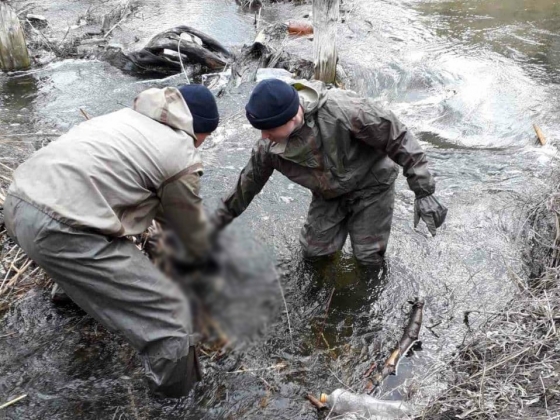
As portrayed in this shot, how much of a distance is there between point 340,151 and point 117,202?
1.58 meters

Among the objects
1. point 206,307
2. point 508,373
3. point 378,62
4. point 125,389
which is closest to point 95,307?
point 125,389

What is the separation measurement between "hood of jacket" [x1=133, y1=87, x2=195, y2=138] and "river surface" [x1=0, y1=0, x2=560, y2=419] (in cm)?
104

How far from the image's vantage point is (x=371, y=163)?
3830mm

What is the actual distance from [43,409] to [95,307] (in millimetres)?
931

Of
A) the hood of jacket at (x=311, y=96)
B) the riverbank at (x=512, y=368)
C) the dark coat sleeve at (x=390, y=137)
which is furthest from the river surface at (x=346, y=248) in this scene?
the hood of jacket at (x=311, y=96)

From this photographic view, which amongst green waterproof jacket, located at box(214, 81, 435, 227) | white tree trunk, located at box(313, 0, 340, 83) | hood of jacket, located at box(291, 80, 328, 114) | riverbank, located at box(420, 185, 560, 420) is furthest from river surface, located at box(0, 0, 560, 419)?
hood of jacket, located at box(291, 80, 328, 114)

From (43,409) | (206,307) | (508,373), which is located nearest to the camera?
(206,307)

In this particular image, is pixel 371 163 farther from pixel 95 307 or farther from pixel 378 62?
pixel 378 62

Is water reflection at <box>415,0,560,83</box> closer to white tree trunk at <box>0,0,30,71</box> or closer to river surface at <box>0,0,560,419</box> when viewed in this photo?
river surface at <box>0,0,560,419</box>

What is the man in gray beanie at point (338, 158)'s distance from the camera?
3.23m

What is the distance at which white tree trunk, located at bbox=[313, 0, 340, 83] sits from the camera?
7.11 m

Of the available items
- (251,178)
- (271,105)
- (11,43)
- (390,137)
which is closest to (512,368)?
(390,137)

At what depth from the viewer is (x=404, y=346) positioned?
149 inches

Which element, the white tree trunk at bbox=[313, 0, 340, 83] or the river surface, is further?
the white tree trunk at bbox=[313, 0, 340, 83]
